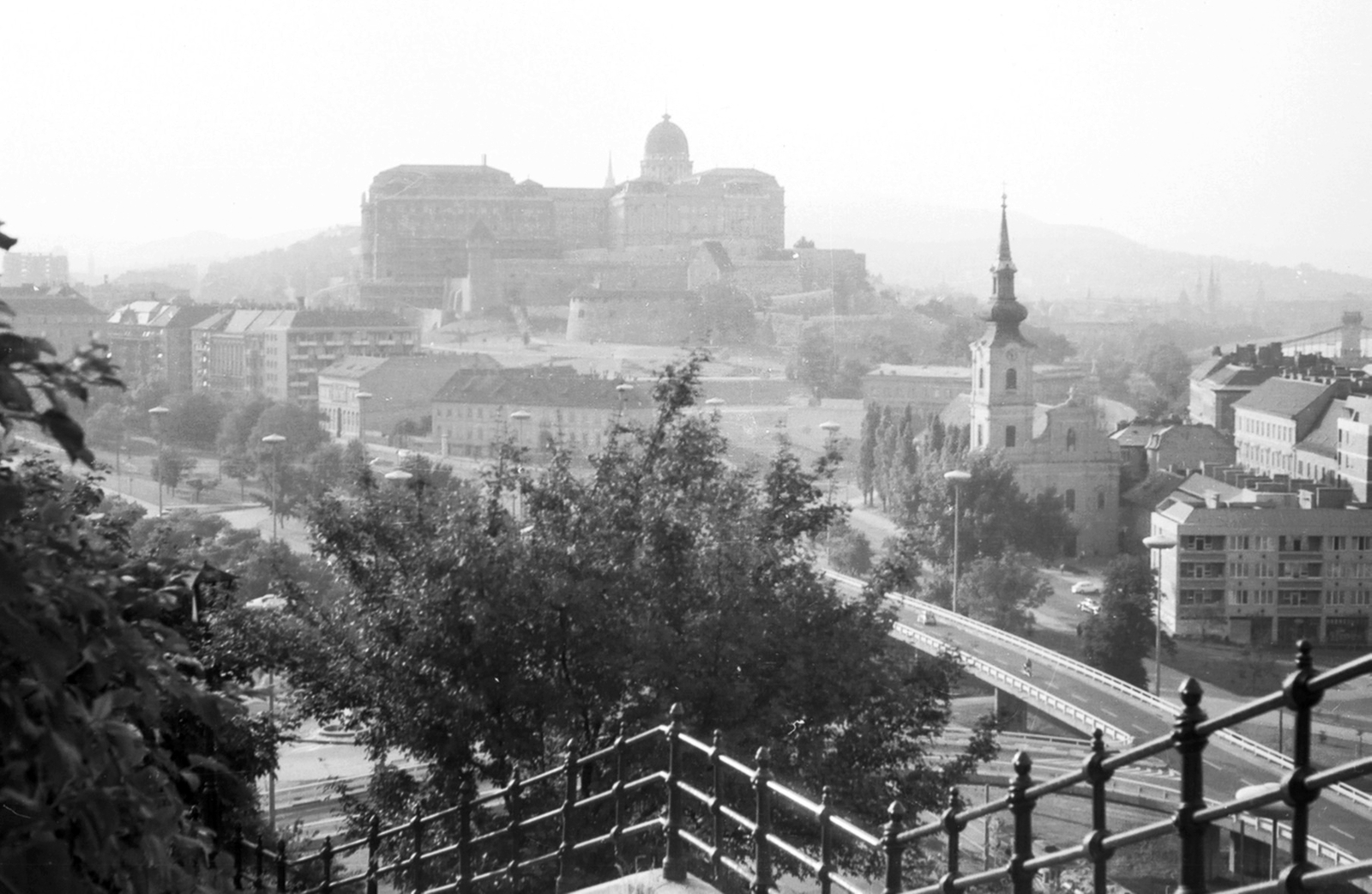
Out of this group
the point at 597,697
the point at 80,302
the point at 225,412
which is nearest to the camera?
the point at 597,697

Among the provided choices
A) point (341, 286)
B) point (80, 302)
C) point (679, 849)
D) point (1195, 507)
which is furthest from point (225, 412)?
point (679, 849)

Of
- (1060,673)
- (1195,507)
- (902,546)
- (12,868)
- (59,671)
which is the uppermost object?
(59,671)

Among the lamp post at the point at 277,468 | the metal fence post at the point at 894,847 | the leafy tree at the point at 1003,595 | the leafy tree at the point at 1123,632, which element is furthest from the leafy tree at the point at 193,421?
the metal fence post at the point at 894,847

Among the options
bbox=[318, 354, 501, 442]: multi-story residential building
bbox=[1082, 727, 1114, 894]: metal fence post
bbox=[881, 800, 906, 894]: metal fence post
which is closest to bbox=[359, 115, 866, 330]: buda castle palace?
bbox=[318, 354, 501, 442]: multi-story residential building

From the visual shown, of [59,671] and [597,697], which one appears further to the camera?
[597,697]

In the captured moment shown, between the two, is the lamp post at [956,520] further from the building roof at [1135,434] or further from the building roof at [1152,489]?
the building roof at [1135,434]

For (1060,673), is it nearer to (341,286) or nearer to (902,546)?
(902,546)

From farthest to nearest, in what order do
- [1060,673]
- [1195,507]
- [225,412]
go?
[225,412]
[1195,507]
[1060,673]
